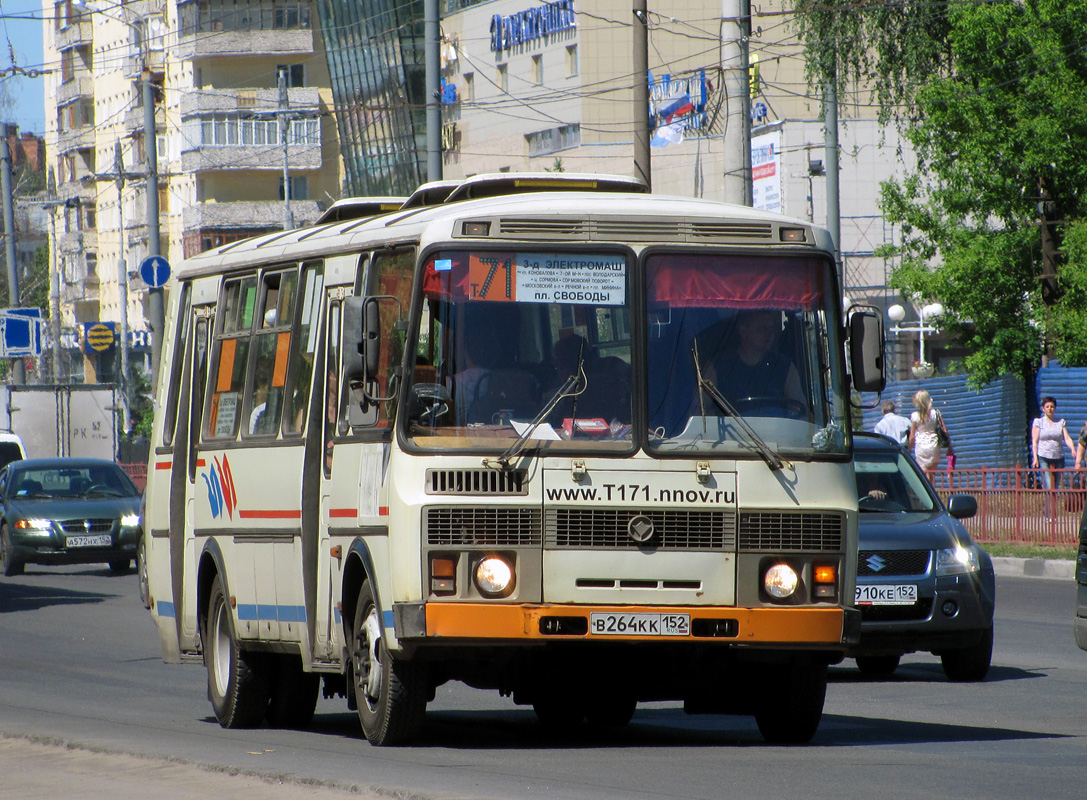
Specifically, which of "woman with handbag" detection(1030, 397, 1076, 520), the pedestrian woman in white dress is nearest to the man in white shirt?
the pedestrian woman in white dress

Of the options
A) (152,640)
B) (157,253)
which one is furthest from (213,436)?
(157,253)

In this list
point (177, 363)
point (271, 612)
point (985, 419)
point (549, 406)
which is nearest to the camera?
point (549, 406)

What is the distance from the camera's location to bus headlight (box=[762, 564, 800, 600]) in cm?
955

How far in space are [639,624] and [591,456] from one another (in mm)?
797

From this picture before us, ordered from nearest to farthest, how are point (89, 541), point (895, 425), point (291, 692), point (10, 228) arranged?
point (291, 692)
point (89, 541)
point (895, 425)
point (10, 228)

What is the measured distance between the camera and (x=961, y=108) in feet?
109

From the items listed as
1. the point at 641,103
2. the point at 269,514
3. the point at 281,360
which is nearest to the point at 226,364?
→ the point at 281,360

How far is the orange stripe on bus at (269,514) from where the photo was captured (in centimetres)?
1101

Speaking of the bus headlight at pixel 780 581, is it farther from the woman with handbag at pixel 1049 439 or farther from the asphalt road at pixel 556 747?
the woman with handbag at pixel 1049 439

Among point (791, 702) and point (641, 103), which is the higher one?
point (641, 103)

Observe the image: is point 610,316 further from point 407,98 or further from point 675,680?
point 407,98

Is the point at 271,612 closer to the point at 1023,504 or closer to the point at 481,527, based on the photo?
the point at 481,527

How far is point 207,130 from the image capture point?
91000 mm

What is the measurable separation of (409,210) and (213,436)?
2059mm
